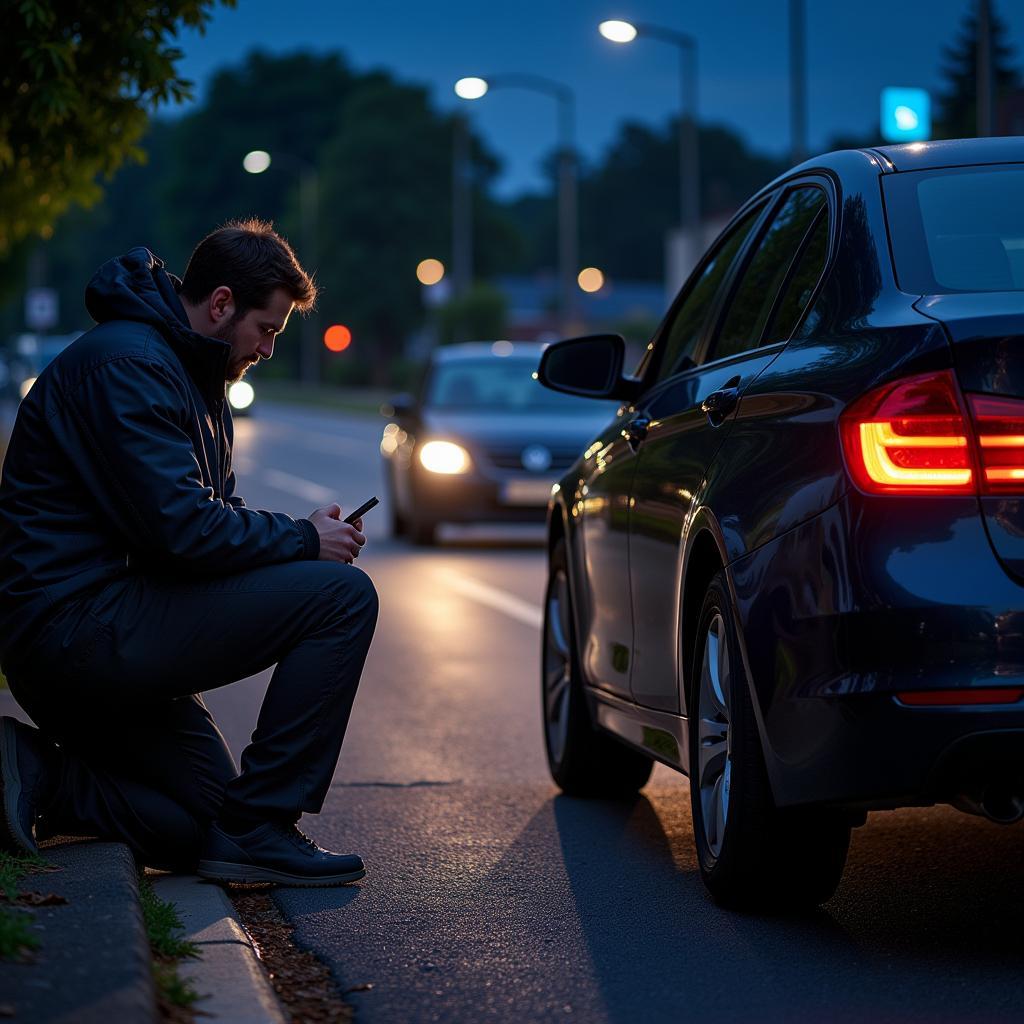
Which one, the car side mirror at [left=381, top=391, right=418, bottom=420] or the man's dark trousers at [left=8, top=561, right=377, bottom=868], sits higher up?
the man's dark trousers at [left=8, top=561, right=377, bottom=868]

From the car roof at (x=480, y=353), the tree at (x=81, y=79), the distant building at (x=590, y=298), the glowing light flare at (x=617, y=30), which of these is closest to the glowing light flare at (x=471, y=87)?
the glowing light flare at (x=617, y=30)

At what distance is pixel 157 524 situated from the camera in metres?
5.30

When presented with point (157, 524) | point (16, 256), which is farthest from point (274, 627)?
point (16, 256)

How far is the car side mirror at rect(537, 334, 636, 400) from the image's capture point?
6609 mm

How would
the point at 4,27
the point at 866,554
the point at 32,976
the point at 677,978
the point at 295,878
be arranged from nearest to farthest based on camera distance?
the point at 32,976 < the point at 866,554 < the point at 677,978 < the point at 295,878 < the point at 4,27

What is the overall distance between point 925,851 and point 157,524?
2.25m

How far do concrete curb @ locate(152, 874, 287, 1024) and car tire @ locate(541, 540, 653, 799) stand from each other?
68.1 inches

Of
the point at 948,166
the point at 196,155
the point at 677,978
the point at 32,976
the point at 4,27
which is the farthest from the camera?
the point at 196,155

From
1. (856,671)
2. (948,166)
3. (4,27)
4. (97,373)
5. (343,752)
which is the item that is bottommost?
(343,752)

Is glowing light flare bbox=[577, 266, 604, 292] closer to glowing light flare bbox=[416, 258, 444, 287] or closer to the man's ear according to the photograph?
glowing light flare bbox=[416, 258, 444, 287]

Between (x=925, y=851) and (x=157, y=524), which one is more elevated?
(x=157, y=524)

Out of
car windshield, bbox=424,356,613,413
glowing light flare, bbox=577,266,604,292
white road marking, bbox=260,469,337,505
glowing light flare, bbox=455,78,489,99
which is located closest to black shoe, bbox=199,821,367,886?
car windshield, bbox=424,356,613,413

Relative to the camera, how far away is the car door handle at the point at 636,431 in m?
6.24

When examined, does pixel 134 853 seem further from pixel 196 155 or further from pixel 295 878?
pixel 196 155
